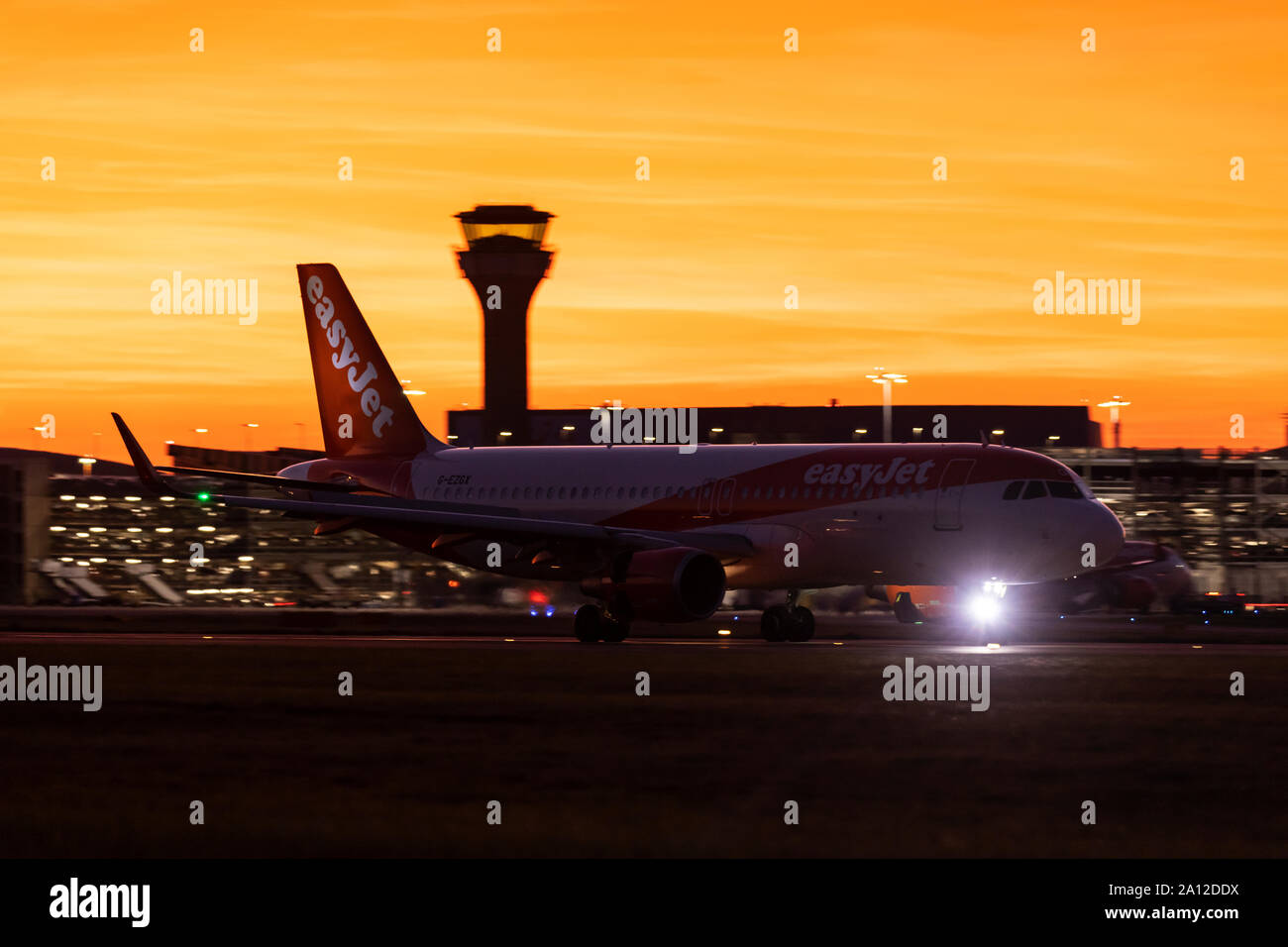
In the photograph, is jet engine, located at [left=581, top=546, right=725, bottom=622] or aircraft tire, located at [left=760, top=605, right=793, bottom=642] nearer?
jet engine, located at [left=581, top=546, right=725, bottom=622]

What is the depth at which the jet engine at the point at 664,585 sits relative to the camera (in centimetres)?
4109

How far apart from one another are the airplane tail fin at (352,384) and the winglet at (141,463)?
Result: 10181 mm

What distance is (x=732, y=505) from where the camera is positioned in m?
44.9

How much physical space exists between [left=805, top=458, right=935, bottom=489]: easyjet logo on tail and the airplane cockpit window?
2.31 metres

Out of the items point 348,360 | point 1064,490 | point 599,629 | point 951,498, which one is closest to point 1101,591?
point 1064,490

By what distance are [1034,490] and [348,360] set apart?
21801mm

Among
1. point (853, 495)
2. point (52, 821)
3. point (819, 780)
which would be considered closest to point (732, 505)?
point (853, 495)

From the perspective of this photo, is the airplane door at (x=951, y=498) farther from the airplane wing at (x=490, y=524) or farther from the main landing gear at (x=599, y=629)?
the main landing gear at (x=599, y=629)

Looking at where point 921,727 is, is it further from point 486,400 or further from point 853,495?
point 486,400

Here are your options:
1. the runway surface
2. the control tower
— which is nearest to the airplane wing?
the runway surface

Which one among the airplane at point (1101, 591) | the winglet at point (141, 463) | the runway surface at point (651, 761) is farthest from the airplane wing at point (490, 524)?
the airplane at point (1101, 591)

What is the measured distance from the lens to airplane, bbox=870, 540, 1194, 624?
54906 mm

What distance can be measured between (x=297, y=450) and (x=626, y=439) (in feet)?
93.0

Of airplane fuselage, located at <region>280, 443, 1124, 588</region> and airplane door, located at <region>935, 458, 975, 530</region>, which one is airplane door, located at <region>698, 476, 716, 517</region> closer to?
airplane fuselage, located at <region>280, 443, 1124, 588</region>
